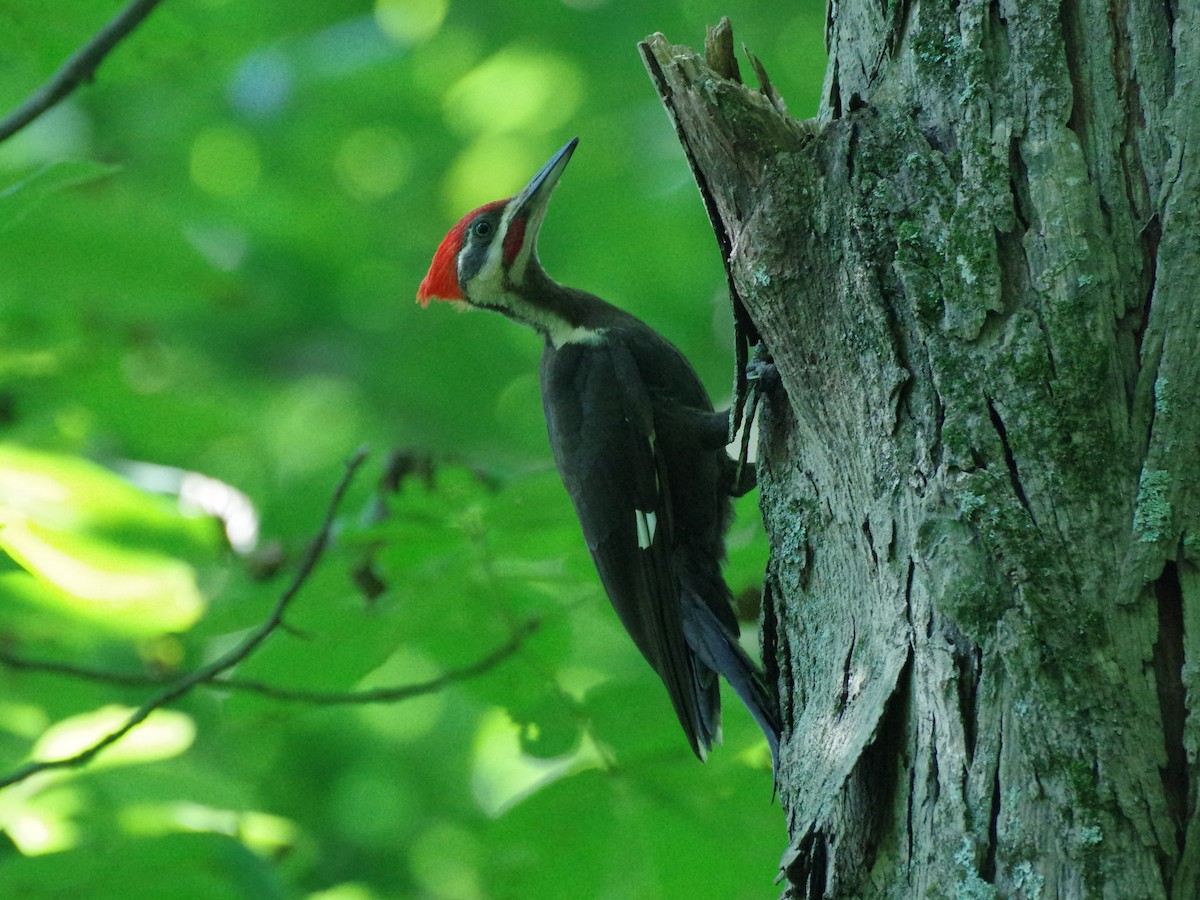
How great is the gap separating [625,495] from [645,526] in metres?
0.09

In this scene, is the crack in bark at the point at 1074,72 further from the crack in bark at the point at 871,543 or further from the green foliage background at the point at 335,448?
the green foliage background at the point at 335,448

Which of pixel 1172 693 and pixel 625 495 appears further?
pixel 625 495

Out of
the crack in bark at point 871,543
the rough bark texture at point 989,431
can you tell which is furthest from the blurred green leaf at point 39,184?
the crack in bark at point 871,543

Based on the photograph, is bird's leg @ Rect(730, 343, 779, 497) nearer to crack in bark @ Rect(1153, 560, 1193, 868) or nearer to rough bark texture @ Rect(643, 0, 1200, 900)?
rough bark texture @ Rect(643, 0, 1200, 900)

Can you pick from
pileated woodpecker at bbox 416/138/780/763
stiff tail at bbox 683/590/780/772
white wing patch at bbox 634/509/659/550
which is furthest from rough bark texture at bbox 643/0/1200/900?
white wing patch at bbox 634/509/659/550

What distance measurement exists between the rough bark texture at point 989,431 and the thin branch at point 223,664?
3.39ft

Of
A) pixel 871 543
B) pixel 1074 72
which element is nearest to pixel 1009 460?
pixel 871 543

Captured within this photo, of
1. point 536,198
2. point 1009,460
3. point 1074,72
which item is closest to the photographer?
point 1009,460

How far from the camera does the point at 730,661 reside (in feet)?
8.37

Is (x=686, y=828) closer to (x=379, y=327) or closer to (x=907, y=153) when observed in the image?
(x=907, y=153)

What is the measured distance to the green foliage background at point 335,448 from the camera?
234cm

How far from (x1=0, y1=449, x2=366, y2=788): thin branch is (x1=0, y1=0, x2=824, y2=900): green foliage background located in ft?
0.18

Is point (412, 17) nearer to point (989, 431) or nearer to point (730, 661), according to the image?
point (730, 661)

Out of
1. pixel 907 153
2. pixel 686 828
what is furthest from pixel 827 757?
pixel 907 153
